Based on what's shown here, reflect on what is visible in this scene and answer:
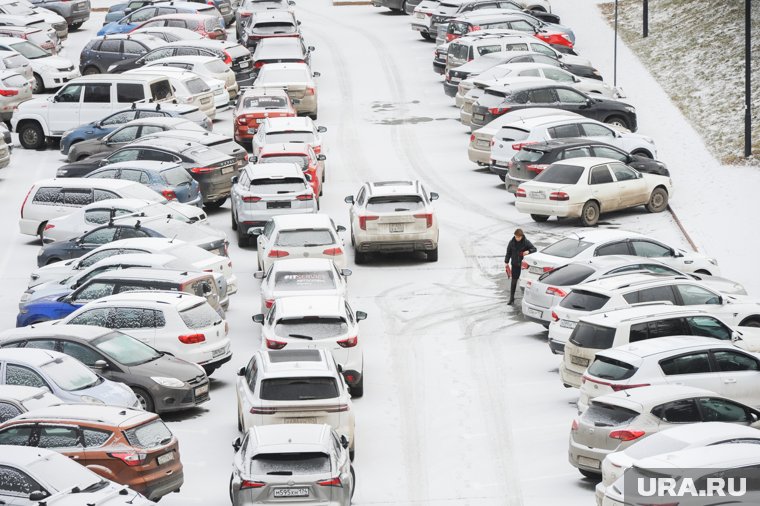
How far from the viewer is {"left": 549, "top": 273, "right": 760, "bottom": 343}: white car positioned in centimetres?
2317

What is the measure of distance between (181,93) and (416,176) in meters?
7.98

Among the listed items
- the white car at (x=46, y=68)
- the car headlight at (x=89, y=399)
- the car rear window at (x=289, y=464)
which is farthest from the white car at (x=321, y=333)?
the white car at (x=46, y=68)

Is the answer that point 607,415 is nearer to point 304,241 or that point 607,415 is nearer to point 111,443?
point 111,443

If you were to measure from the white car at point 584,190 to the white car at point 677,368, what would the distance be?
1077 cm

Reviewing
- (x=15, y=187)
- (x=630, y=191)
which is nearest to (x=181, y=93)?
(x=15, y=187)

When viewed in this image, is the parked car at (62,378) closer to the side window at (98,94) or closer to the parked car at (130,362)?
the parked car at (130,362)

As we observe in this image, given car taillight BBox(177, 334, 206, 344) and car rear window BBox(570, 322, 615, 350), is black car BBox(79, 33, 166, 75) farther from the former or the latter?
car rear window BBox(570, 322, 615, 350)

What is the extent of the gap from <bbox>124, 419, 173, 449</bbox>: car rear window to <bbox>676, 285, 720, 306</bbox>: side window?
30.6 feet

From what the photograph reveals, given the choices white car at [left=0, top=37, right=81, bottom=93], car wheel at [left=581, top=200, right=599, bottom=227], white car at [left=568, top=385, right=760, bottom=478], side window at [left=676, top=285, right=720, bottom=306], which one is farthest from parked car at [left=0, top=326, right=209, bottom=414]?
white car at [left=0, top=37, right=81, bottom=93]

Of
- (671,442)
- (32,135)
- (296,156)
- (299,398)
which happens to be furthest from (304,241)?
(32,135)

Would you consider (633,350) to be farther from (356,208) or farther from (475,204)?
(475,204)

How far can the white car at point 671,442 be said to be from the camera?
1631cm

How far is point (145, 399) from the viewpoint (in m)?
21.3

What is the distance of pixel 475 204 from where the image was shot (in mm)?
34062
